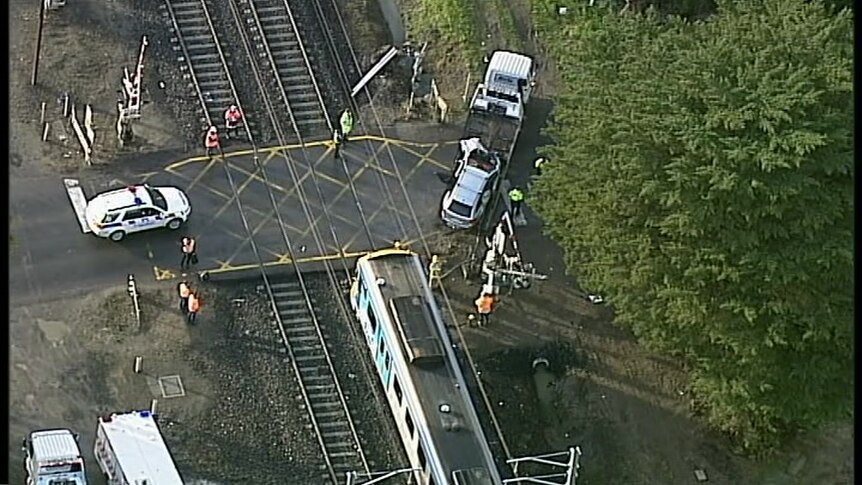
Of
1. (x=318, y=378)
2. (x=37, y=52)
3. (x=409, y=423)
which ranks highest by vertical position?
(x=37, y=52)

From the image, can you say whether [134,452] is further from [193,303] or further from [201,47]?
[201,47]

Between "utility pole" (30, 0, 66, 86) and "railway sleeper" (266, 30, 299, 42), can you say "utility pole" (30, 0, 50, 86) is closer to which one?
"utility pole" (30, 0, 66, 86)

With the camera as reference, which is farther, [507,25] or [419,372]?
[507,25]

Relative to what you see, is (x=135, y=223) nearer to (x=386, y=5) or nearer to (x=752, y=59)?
(x=386, y=5)

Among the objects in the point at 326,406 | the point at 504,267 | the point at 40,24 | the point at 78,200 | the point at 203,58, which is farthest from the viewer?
the point at 40,24

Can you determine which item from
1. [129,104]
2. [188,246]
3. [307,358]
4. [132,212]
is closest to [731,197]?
[307,358]

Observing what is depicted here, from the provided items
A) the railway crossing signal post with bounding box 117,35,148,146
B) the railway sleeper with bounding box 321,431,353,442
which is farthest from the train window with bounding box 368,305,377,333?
the railway crossing signal post with bounding box 117,35,148,146

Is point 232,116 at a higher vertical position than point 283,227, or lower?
higher
